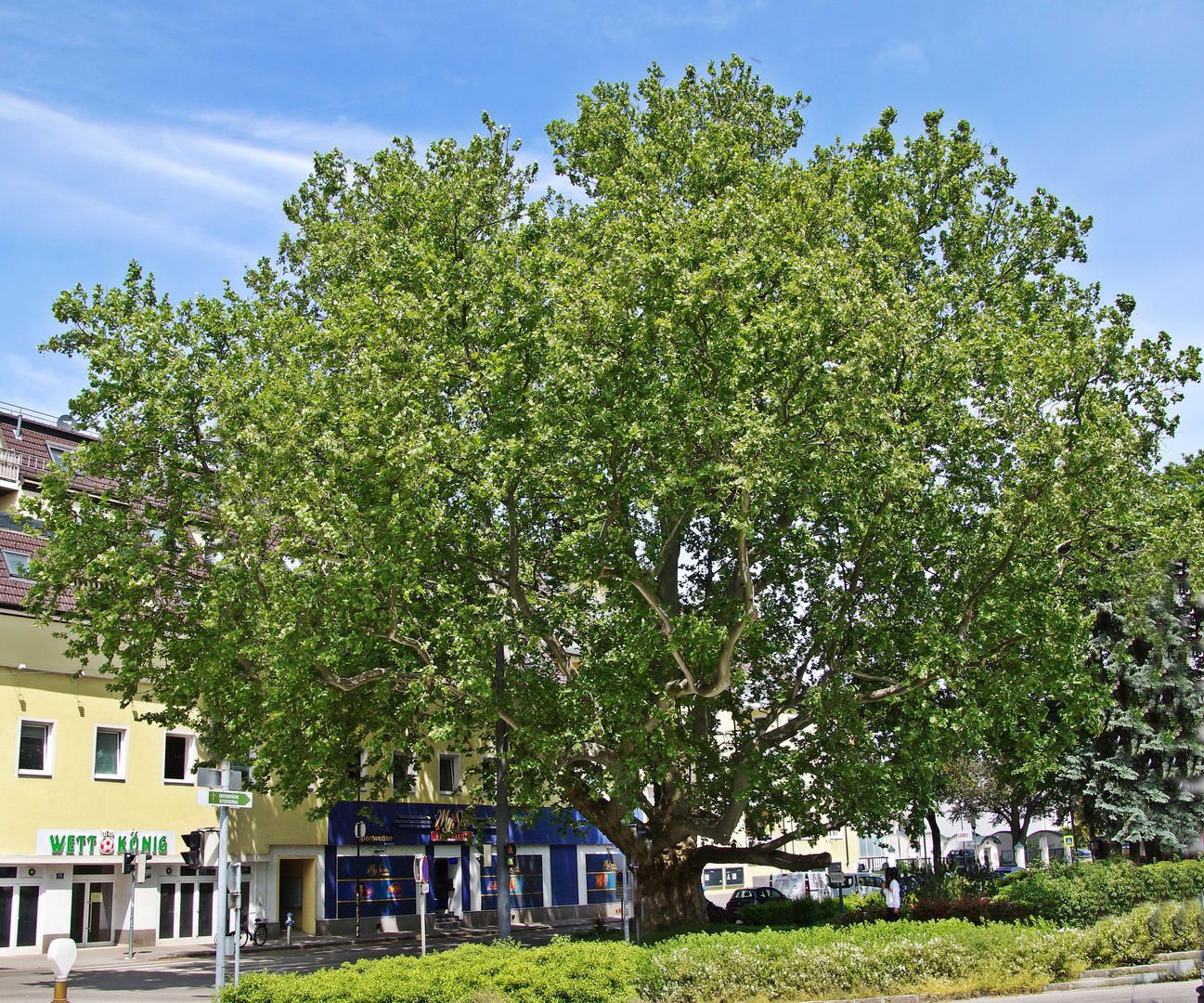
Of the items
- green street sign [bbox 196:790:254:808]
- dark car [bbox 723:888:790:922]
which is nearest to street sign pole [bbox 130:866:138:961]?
green street sign [bbox 196:790:254:808]

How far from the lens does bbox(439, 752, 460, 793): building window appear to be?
131 feet

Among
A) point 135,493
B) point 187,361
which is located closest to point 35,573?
point 135,493

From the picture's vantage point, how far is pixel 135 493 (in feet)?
71.3

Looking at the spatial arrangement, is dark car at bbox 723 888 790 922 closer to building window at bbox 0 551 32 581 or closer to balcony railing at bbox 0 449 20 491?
building window at bbox 0 551 32 581

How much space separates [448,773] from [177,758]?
11604 millimetres

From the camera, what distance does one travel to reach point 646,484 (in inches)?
729

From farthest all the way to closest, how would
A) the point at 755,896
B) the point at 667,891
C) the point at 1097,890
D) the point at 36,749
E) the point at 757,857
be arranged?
the point at 755,896 < the point at 36,749 < the point at 757,857 < the point at 667,891 < the point at 1097,890

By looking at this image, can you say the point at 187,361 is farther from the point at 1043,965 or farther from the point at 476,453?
the point at 1043,965

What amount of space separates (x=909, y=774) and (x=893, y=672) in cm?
212

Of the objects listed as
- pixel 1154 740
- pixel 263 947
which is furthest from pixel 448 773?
pixel 1154 740

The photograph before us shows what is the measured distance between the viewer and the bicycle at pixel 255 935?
29964 millimetres

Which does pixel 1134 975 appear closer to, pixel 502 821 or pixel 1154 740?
pixel 502 821

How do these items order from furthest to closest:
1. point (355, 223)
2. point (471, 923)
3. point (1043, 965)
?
1. point (471, 923)
2. point (355, 223)
3. point (1043, 965)

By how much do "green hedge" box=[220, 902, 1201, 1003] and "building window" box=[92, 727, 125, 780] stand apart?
1829cm
